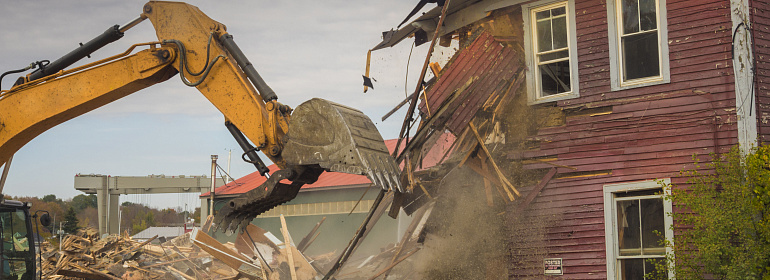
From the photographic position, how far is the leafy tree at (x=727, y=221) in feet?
33.4

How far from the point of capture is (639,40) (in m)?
12.0

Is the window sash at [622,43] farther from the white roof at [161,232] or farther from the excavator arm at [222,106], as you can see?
the white roof at [161,232]

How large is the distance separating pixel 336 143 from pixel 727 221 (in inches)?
229

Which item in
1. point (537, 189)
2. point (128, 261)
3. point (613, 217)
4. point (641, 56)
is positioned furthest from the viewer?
point (128, 261)

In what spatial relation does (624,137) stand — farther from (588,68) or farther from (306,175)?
(306,175)

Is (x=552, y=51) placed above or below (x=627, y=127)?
above

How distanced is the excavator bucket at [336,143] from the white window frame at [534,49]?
5.19 meters

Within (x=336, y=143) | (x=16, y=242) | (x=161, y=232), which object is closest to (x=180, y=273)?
(x=16, y=242)

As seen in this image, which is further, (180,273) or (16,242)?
(180,273)

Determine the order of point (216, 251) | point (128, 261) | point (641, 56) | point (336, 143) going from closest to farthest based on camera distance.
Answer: point (336, 143), point (641, 56), point (216, 251), point (128, 261)

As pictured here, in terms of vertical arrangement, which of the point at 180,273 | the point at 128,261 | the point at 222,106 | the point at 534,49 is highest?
the point at 534,49

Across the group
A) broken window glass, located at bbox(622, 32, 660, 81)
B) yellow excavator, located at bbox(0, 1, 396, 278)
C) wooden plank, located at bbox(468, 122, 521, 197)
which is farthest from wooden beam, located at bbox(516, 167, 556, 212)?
yellow excavator, located at bbox(0, 1, 396, 278)

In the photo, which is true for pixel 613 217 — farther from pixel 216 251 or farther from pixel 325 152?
pixel 216 251

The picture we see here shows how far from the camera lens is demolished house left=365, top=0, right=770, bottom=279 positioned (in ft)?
36.9
